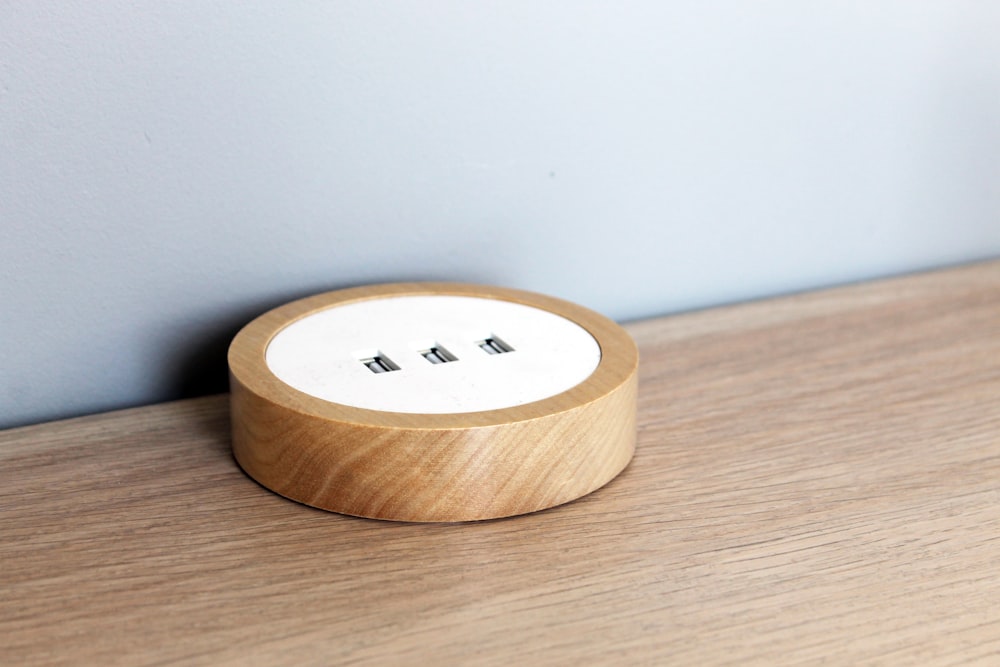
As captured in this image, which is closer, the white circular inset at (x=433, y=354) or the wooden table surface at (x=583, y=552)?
the wooden table surface at (x=583, y=552)

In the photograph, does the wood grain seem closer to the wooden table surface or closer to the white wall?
the wooden table surface

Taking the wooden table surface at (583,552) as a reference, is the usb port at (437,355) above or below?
above

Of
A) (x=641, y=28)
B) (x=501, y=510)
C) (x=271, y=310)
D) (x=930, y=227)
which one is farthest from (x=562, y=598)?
(x=930, y=227)

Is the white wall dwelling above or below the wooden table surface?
above

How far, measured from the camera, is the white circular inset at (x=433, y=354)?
1.85 ft

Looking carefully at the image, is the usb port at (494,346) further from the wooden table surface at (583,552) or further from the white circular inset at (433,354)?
the wooden table surface at (583,552)

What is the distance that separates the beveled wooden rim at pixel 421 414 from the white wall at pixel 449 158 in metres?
0.04

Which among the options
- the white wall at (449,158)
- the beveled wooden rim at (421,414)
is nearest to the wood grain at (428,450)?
the beveled wooden rim at (421,414)

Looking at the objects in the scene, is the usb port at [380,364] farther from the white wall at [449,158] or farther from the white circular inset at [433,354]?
the white wall at [449,158]

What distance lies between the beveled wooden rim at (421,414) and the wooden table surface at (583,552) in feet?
0.19

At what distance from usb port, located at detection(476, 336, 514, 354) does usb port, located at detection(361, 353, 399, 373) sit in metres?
0.06

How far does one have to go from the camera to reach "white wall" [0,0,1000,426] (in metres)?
0.62

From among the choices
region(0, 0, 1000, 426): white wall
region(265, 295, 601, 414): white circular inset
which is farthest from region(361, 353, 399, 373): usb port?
region(0, 0, 1000, 426): white wall

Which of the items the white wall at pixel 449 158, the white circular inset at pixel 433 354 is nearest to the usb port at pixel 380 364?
the white circular inset at pixel 433 354
